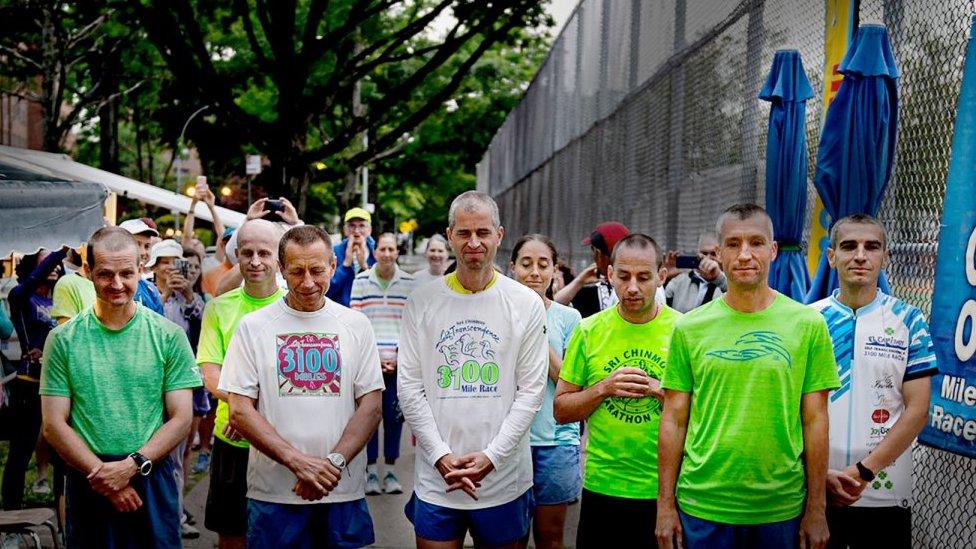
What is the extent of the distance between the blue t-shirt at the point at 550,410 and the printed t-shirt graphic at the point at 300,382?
47.3 inches

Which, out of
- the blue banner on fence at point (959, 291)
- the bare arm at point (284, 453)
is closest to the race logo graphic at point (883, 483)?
the blue banner on fence at point (959, 291)

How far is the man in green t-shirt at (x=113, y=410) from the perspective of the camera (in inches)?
161

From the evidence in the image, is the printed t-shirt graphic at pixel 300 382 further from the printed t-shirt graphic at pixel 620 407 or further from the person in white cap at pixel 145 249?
the person in white cap at pixel 145 249

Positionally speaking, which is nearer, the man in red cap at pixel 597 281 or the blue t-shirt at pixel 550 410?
the blue t-shirt at pixel 550 410

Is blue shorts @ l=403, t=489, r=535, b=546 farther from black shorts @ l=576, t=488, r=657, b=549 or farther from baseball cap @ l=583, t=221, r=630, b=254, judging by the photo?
baseball cap @ l=583, t=221, r=630, b=254

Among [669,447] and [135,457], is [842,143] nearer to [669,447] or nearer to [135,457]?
[669,447]

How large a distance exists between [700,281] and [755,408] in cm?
398

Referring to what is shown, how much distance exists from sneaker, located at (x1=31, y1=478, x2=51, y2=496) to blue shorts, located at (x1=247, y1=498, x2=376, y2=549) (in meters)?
4.50

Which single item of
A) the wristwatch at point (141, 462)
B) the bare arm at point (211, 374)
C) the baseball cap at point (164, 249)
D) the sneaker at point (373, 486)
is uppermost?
the baseball cap at point (164, 249)

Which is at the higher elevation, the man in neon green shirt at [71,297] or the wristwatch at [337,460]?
the man in neon green shirt at [71,297]

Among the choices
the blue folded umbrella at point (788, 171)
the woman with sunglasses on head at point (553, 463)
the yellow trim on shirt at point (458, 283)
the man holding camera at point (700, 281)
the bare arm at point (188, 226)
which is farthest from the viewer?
the bare arm at point (188, 226)

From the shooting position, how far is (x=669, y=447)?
12.2 feet

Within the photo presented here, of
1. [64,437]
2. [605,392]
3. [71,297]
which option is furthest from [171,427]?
[71,297]

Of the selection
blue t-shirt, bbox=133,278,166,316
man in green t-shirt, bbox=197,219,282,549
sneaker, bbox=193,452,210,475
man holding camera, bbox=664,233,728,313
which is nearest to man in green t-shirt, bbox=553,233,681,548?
man in green t-shirt, bbox=197,219,282,549
